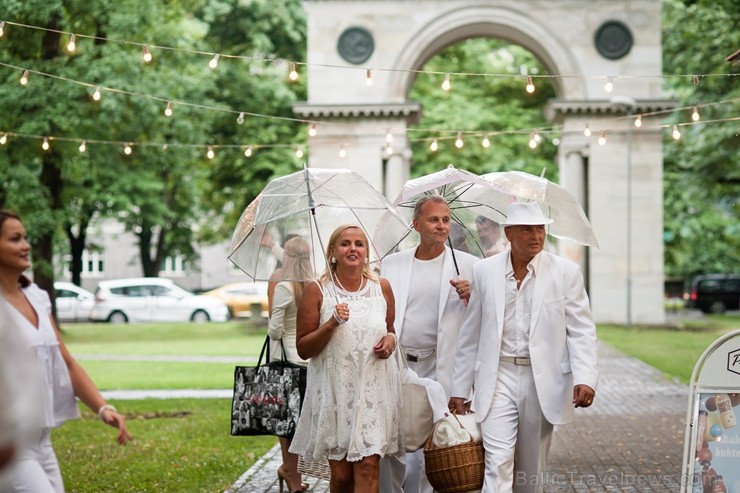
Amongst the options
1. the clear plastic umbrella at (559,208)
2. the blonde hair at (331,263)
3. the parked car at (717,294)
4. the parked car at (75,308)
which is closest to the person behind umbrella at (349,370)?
the blonde hair at (331,263)

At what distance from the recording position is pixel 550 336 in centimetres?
752

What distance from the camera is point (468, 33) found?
38125 mm

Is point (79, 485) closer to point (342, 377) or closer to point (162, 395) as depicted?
point (342, 377)

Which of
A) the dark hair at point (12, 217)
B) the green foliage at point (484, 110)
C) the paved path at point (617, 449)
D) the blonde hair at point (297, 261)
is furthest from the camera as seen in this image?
the green foliage at point (484, 110)

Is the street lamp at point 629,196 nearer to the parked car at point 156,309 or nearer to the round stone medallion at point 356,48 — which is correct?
the round stone medallion at point 356,48

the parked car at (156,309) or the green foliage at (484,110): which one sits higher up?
the green foliage at (484,110)

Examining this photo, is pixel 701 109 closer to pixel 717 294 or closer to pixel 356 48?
pixel 356 48

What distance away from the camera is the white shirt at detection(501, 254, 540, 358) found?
7.57m

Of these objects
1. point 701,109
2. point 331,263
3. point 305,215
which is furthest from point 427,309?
point 701,109

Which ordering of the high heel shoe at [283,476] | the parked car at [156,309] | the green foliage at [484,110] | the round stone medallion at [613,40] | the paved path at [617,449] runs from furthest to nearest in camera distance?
the parked car at [156,309], the green foliage at [484,110], the round stone medallion at [613,40], the paved path at [617,449], the high heel shoe at [283,476]

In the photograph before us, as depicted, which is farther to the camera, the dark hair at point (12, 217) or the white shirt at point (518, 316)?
the white shirt at point (518, 316)

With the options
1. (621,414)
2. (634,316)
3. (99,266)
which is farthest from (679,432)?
(99,266)

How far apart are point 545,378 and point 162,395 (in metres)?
12.4

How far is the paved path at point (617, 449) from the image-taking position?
10453mm
